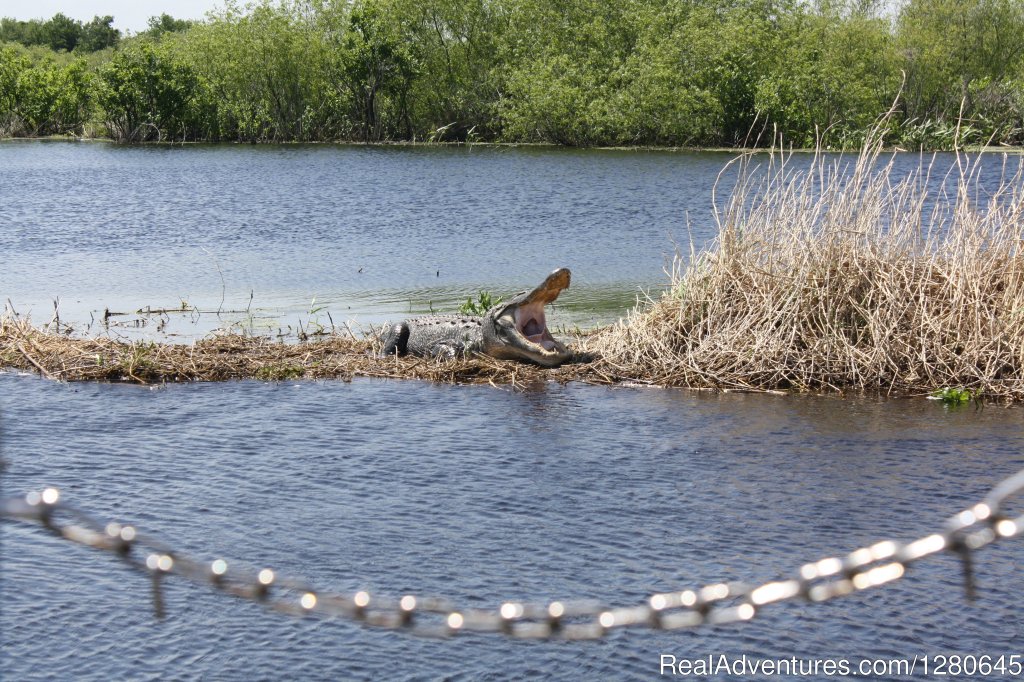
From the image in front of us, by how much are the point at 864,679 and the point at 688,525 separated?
1.91m

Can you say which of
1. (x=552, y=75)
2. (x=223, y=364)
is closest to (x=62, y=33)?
(x=552, y=75)

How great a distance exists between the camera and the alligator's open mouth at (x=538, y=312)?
434 inches

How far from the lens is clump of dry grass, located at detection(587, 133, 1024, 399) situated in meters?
10.3

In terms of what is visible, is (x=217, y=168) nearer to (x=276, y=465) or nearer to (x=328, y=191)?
(x=328, y=191)

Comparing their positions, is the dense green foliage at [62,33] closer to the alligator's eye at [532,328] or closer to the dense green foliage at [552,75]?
the dense green foliage at [552,75]

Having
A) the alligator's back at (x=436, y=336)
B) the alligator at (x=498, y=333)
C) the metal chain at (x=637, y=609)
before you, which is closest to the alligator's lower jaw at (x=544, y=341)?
the alligator at (x=498, y=333)

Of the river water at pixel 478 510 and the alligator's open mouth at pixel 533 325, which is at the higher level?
the alligator's open mouth at pixel 533 325

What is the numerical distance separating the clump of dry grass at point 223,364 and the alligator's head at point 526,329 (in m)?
0.11

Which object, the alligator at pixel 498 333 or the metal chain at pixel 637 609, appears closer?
the metal chain at pixel 637 609

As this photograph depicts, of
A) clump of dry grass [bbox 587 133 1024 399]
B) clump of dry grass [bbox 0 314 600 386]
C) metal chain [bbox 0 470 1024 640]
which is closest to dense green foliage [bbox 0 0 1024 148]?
clump of dry grass [bbox 587 133 1024 399]

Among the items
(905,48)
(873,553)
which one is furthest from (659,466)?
(905,48)


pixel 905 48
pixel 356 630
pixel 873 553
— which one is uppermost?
pixel 905 48

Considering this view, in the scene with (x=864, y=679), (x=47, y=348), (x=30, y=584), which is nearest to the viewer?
(x=864, y=679)

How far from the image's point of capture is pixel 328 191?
3381 centimetres
